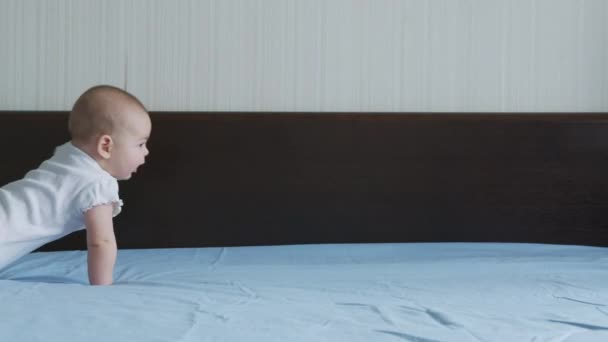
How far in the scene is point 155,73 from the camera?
154 centimetres

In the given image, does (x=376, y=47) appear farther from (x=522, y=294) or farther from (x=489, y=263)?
(x=522, y=294)

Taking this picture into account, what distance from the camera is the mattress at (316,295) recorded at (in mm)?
744

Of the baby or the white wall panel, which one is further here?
the white wall panel

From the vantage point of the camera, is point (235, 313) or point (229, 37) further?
point (229, 37)

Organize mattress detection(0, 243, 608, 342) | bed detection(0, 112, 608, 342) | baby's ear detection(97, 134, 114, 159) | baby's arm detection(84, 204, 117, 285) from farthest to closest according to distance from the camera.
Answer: bed detection(0, 112, 608, 342)
baby's ear detection(97, 134, 114, 159)
baby's arm detection(84, 204, 117, 285)
mattress detection(0, 243, 608, 342)

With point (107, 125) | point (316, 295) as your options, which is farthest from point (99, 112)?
point (316, 295)

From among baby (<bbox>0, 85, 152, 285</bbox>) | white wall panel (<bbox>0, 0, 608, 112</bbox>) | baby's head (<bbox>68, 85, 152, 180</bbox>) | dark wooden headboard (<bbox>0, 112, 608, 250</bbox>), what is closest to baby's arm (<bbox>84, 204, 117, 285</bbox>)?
baby (<bbox>0, 85, 152, 285</bbox>)

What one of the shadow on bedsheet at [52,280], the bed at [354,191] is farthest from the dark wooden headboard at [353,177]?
the shadow on bedsheet at [52,280]

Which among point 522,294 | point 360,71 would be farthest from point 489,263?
point 360,71

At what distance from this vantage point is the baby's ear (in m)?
1.18

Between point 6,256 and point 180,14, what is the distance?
68 cm

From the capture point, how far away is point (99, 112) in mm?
1184

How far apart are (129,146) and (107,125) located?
0.17ft

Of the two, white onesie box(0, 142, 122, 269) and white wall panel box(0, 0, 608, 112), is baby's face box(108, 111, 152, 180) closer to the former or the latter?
white onesie box(0, 142, 122, 269)
